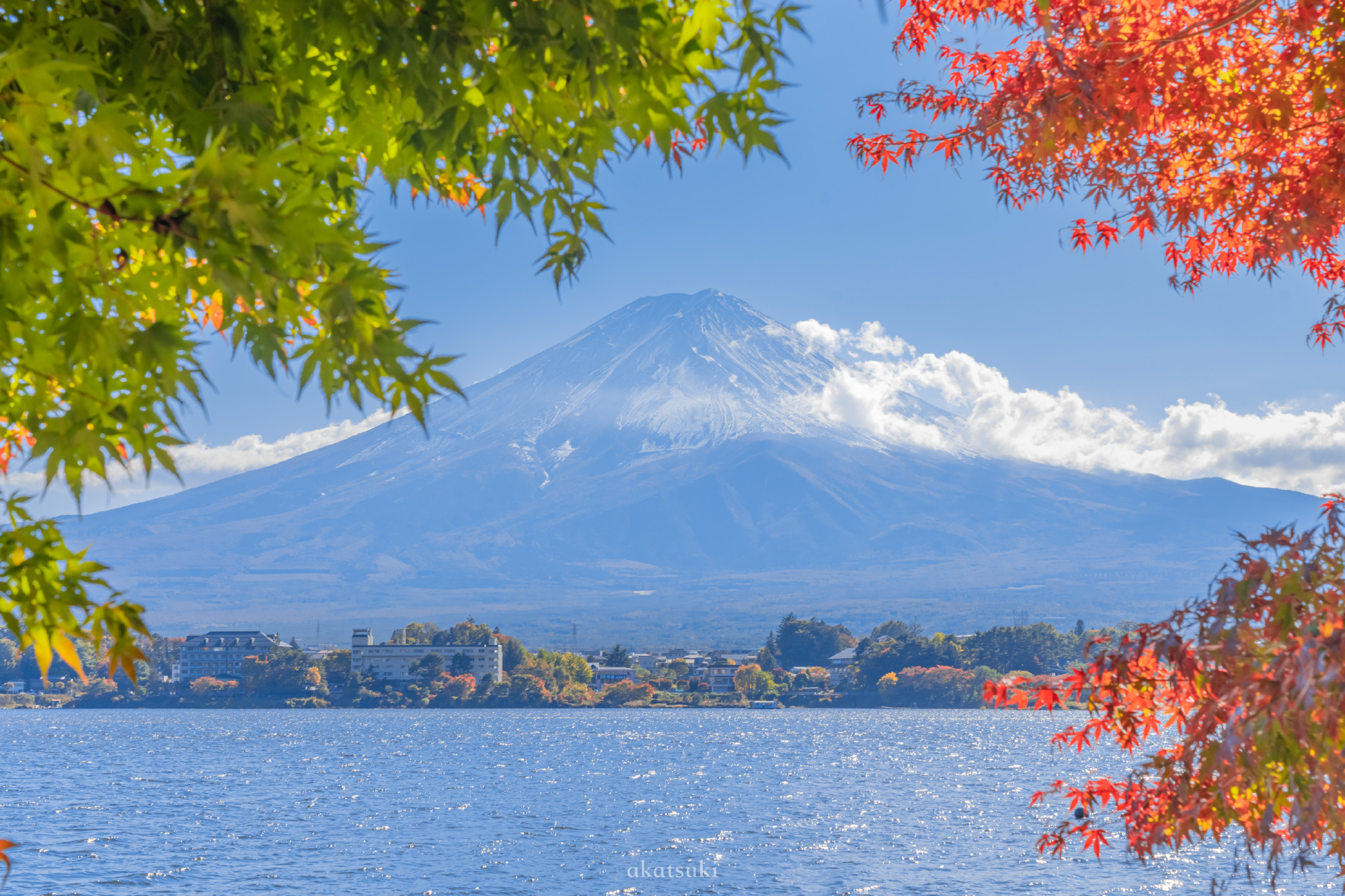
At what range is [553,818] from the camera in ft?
137

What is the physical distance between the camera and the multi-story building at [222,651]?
132m

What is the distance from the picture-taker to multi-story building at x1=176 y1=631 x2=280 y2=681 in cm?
13162

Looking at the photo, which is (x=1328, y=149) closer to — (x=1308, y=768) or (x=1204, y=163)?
(x=1204, y=163)

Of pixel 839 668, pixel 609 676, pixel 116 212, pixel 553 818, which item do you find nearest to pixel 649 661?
pixel 609 676

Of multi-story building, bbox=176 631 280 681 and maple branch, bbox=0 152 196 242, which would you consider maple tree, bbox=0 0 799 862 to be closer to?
maple branch, bbox=0 152 196 242

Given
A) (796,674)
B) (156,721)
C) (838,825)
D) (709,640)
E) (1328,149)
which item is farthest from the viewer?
(709,640)

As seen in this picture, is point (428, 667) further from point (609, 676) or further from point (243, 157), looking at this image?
point (243, 157)

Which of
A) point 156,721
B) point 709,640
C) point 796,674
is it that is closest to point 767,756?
point 796,674

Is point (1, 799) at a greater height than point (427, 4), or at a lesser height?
lesser

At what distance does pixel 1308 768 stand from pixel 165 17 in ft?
12.6

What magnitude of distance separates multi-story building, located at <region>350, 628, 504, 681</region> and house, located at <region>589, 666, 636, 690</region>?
1193 cm

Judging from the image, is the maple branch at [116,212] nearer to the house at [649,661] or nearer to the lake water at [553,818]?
the lake water at [553,818]

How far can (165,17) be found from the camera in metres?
1.74

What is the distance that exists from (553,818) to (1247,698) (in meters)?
41.9
